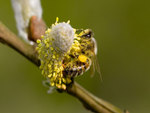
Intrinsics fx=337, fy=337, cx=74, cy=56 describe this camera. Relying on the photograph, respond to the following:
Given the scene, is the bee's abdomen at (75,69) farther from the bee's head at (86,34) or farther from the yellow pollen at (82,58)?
the bee's head at (86,34)

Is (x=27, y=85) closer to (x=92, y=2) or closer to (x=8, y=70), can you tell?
(x=8, y=70)

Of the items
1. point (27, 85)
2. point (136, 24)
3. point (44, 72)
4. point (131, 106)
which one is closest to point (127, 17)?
point (136, 24)

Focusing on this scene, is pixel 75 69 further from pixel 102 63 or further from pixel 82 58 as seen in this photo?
pixel 102 63

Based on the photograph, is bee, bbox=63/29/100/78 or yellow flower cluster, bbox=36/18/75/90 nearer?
yellow flower cluster, bbox=36/18/75/90

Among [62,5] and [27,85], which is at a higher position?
[62,5]

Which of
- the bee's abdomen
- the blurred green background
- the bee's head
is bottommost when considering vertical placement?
the bee's abdomen

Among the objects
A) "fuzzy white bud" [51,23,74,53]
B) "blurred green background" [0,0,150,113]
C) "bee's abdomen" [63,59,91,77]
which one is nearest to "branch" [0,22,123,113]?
"bee's abdomen" [63,59,91,77]

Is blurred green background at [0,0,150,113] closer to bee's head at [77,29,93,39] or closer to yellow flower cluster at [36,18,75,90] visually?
bee's head at [77,29,93,39]
